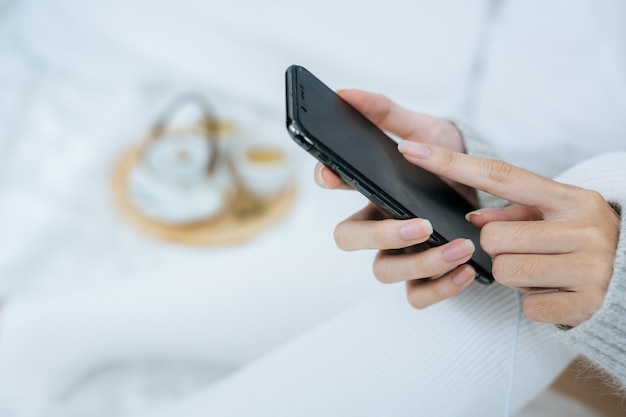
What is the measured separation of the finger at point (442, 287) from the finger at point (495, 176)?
0.07m

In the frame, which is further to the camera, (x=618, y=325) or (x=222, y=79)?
(x=222, y=79)

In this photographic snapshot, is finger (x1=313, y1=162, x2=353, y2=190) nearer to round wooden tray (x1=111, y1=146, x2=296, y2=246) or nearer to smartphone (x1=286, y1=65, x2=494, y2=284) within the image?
smartphone (x1=286, y1=65, x2=494, y2=284)

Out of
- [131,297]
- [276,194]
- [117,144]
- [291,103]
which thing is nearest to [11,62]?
[117,144]

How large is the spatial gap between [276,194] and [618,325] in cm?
65

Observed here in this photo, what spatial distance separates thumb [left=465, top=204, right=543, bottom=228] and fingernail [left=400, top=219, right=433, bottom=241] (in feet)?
0.25

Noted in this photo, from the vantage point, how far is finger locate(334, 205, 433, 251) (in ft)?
1.17

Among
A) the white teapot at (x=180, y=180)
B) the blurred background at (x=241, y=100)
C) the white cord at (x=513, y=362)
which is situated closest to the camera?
the white cord at (x=513, y=362)

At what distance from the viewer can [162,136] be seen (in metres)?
0.93

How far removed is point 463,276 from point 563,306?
7 cm

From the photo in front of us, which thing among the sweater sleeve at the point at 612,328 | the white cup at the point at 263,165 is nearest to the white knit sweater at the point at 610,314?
the sweater sleeve at the point at 612,328

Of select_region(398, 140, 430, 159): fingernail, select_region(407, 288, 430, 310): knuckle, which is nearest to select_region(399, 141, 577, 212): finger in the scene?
select_region(398, 140, 430, 159): fingernail

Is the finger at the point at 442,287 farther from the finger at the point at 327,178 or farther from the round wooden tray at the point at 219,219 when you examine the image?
the round wooden tray at the point at 219,219

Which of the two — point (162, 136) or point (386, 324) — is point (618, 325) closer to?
point (386, 324)

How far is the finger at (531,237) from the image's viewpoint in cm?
35
